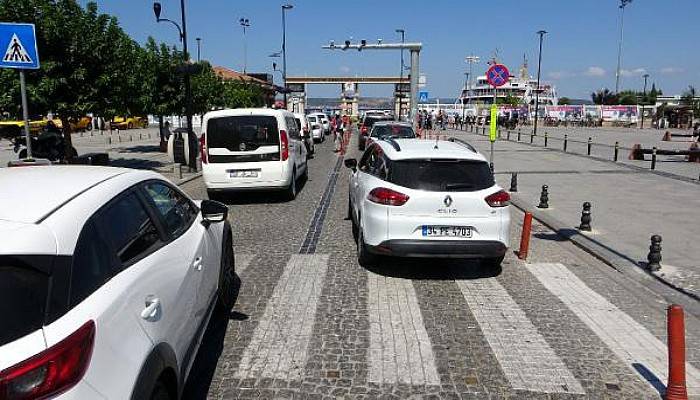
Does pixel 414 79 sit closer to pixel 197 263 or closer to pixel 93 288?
pixel 197 263

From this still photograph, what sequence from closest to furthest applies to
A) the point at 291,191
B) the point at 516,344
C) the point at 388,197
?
the point at 516,344 → the point at 388,197 → the point at 291,191

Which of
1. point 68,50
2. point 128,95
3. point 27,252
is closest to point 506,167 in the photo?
point 128,95

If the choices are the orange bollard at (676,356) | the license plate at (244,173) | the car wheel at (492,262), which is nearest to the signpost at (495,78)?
the license plate at (244,173)

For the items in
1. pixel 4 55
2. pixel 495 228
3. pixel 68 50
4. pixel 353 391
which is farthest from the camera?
pixel 68 50

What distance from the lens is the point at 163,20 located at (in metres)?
23.3

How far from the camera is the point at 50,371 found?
6.20 ft

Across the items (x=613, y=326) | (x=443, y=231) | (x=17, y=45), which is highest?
(x=17, y=45)

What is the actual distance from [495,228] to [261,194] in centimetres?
815

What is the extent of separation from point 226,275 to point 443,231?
2.55 metres

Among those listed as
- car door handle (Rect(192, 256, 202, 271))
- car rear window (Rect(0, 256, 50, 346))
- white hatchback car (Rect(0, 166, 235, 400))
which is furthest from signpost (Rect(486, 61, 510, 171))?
car rear window (Rect(0, 256, 50, 346))

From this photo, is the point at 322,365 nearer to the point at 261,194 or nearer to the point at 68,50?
the point at 261,194

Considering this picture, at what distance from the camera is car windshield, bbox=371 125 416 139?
18.8 meters

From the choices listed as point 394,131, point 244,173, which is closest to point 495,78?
point 394,131

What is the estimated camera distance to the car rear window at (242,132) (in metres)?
11.1
